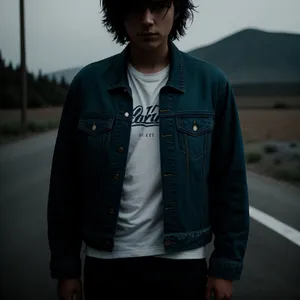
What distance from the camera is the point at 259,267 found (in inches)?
→ 86.4

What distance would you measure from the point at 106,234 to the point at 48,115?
2.81 ft

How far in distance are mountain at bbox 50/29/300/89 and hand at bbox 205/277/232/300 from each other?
0.97 meters

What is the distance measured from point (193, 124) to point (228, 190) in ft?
0.74

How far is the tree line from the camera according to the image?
1.95m

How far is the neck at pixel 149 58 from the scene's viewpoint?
1330mm

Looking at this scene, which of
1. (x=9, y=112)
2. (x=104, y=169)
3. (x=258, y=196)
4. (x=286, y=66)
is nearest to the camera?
(x=104, y=169)

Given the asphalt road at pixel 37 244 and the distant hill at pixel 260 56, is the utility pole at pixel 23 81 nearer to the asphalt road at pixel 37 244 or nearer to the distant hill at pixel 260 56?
the asphalt road at pixel 37 244

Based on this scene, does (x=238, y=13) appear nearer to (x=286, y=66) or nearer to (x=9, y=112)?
(x=286, y=66)

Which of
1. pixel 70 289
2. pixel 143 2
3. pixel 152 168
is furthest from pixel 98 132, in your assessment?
pixel 70 289

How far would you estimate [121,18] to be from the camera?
1.41 metres

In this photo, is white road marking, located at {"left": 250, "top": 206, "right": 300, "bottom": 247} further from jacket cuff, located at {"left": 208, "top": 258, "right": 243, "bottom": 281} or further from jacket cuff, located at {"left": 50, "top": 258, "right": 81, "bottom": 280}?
jacket cuff, located at {"left": 50, "top": 258, "right": 81, "bottom": 280}

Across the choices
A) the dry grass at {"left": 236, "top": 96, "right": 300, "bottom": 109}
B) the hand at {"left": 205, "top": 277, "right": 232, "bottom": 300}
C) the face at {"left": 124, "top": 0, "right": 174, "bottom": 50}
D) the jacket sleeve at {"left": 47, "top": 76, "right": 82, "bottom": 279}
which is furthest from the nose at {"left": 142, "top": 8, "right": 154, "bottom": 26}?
the dry grass at {"left": 236, "top": 96, "right": 300, "bottom": 109}

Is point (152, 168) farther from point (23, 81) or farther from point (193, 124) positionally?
point (23, 81)

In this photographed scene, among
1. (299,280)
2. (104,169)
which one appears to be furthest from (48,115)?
(299,280)
